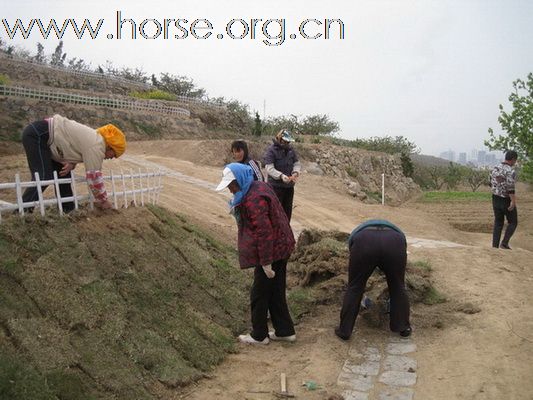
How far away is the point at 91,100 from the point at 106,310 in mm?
21472

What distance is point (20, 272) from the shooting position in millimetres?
3742

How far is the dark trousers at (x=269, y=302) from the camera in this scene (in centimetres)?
456

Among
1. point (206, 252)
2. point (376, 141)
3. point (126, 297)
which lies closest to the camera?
point (126, 297)

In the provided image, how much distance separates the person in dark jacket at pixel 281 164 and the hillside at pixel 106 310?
176 cm

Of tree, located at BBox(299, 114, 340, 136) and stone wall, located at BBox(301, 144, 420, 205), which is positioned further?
tree, located at BBox(299, 114, 340, 136)

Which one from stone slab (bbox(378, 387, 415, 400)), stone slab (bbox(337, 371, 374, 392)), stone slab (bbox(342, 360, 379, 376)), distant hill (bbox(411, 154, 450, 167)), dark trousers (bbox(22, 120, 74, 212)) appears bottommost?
distant hill (bbox(411, 154, 450, 167))

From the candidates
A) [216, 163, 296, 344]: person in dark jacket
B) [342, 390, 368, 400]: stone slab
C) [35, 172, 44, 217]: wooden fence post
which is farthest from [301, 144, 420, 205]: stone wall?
[342, 390, 368, 400]: stone slab

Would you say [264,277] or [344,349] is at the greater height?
[264,277]

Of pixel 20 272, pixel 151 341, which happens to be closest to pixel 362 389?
pixel 151 341

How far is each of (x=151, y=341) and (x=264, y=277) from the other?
1.16 m

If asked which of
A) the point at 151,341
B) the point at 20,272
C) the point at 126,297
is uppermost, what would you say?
the point at 20,272

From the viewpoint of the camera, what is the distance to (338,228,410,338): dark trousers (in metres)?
4.56

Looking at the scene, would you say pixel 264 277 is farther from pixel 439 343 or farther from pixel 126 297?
pixel 439 343

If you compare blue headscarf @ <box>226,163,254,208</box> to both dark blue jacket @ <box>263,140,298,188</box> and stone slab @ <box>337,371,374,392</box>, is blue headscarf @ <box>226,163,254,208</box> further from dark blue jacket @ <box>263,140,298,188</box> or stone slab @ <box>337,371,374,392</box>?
dark blue jacket @ <box>263,140,298,188</box>
